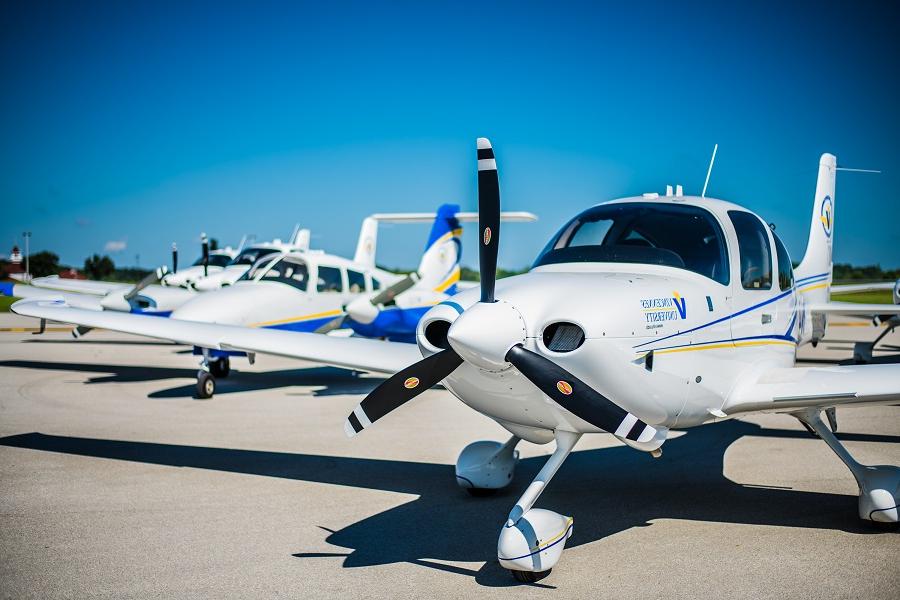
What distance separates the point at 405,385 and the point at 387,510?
1695 millimetres

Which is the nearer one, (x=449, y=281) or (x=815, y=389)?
(x=815, y=389)

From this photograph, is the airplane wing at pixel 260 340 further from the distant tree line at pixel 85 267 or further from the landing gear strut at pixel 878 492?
the distant tree line at pixel 85 267

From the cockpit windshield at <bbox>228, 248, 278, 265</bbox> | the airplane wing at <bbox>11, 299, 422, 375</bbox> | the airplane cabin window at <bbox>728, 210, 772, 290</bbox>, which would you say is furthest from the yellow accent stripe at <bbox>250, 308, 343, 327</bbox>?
the airplane cabin window at <bbox>728, 210, 772, 290</bbox>

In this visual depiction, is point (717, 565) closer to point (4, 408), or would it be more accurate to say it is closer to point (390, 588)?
point (390, 588)

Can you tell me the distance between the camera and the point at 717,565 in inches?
183

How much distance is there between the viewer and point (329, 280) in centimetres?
1396

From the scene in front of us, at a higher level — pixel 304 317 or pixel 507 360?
pixel 507 360

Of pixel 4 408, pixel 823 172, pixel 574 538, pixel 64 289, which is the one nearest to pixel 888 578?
pixel 574 538

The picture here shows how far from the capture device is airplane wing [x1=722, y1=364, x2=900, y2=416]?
5.09 meters

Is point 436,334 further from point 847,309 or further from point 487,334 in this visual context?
point 847,309

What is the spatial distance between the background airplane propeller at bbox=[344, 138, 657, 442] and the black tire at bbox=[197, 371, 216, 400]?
23.6 feet

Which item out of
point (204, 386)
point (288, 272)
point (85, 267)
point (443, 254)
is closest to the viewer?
point (204, 386)

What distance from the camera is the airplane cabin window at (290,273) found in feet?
43.8

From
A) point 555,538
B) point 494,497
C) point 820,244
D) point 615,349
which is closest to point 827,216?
point 820,244
